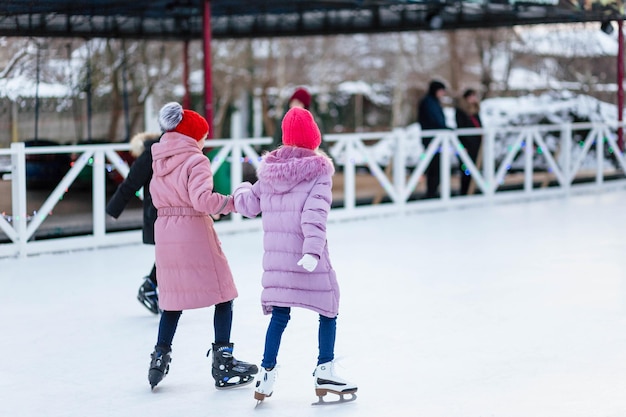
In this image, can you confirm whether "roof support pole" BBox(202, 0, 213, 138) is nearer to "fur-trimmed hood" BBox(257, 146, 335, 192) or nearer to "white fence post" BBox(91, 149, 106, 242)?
"white fence post" BBox(91, 149, 106, 242)

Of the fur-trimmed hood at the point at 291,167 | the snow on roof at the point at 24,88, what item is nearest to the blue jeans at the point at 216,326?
the fur-trimmed hood at the point at 291,167

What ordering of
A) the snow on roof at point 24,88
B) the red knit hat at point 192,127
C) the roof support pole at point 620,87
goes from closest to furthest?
the red knit hat at point 192,127 < the snow on roof at point 24,88 < the roof support pole at point 620,87

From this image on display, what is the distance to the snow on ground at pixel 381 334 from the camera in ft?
15.4

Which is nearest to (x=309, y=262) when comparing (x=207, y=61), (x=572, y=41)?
(x=207, y=61)

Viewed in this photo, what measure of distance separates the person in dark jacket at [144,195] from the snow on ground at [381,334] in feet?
0.43

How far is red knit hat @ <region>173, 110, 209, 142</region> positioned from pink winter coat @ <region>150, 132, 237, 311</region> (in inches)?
1.1

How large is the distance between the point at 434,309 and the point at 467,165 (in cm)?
655

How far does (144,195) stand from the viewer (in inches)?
251

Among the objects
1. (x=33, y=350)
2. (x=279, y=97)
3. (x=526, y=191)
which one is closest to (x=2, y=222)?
(x=33, y=350)

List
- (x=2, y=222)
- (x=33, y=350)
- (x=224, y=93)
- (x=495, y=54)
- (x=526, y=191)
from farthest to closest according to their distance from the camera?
(x=224, y=93) → (x=495, y=54) → (x=526, y=191) → (x=2, y=222) → (x=33, y=350)

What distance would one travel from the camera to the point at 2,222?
29.8 ft

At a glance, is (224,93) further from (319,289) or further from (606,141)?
(319,289)

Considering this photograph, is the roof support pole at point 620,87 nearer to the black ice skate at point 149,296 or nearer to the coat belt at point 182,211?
the black ice skate at point 149,296

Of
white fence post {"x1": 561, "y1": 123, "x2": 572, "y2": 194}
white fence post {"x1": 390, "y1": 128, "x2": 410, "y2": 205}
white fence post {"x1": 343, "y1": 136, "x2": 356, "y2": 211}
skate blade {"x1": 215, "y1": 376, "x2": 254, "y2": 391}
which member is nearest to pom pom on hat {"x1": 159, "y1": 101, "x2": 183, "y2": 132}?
skate blade {"x1": 215, "y1": 376, "x2": 254, "y2": 391}
